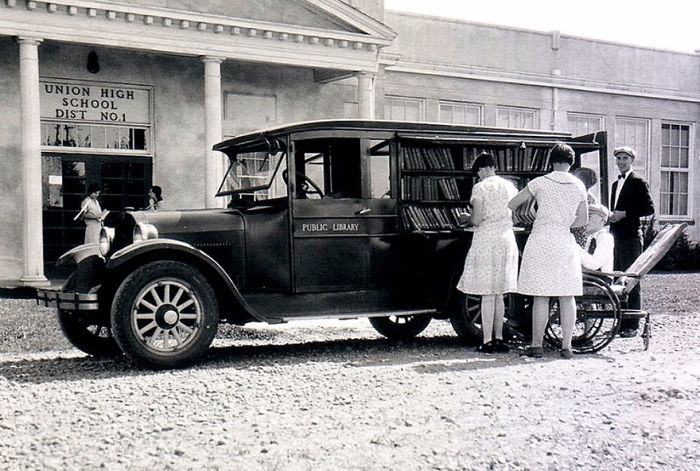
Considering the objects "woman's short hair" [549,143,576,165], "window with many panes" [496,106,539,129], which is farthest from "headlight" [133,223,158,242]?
"window with many panes" [496,106,539,129]

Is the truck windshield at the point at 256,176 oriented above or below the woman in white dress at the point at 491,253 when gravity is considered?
above

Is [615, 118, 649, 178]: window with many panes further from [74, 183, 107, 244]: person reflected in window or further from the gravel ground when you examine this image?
the gravel ground

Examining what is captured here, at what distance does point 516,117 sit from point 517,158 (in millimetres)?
12521

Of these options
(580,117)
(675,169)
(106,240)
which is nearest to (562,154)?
(106,240)

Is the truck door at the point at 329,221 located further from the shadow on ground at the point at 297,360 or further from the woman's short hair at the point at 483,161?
the woman's short hair at the point at 483,161

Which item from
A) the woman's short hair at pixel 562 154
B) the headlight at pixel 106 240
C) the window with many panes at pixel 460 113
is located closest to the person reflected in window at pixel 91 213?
the headlight at pixel 106 240

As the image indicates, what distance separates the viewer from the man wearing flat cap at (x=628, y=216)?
326 inches

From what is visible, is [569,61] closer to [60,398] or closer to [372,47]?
[372,47]

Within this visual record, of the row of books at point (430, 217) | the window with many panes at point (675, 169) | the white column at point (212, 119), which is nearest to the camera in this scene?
the row of books at point (430, 217)

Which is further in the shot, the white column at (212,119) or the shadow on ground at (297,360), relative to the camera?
the white column at (212,119)

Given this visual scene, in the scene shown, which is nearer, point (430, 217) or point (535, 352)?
point (535, 352)

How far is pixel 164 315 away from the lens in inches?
248

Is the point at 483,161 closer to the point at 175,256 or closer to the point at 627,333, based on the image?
the point at 627,333

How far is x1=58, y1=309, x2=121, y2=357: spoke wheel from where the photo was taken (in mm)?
7000
